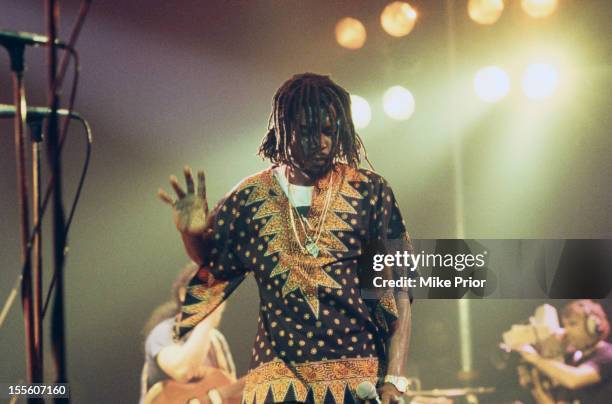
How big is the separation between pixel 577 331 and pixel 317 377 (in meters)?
1.74

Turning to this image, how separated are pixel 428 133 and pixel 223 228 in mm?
1488

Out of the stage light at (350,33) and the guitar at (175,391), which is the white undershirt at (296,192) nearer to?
the stage light at (350,33)

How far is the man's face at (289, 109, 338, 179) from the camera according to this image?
2520 mm

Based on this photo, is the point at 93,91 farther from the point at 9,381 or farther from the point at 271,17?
the point at 9,381

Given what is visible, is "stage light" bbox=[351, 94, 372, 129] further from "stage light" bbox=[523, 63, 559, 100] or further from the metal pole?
"stage light" bbox=[523, 63, 559, 100]

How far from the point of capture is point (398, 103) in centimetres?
365

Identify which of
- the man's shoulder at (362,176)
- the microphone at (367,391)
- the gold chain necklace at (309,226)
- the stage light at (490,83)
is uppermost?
the stage light at (490,83)

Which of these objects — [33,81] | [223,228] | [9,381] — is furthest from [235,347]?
[33,81]

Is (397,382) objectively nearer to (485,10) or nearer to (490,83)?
(490,83)

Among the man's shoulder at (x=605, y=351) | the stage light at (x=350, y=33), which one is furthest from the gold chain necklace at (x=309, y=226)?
the man's shoulder at (x=605, y=351)

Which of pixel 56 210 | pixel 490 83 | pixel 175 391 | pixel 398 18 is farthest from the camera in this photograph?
pixel 490 83

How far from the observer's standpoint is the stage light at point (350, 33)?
3.46 metres

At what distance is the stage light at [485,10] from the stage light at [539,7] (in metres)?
0.11

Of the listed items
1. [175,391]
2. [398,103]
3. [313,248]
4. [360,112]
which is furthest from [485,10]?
[175,391]
